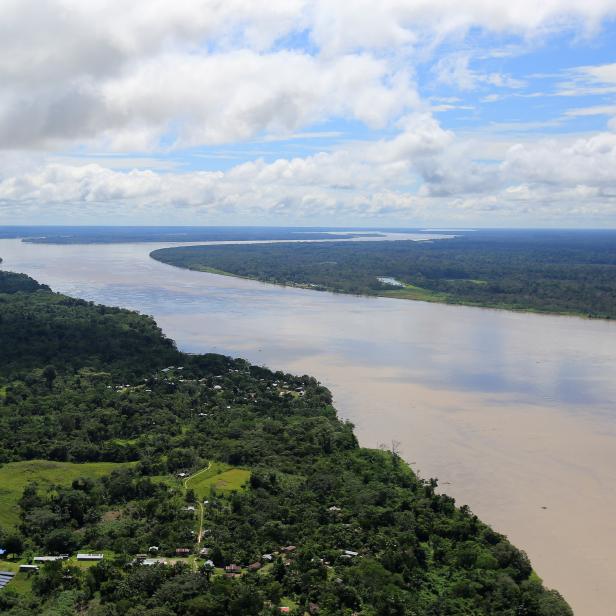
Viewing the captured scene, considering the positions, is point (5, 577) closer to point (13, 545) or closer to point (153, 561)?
point (13, 545)

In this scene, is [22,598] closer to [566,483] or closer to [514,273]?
[566,483]

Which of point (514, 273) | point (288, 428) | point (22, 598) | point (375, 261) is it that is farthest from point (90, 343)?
point (375, 261)

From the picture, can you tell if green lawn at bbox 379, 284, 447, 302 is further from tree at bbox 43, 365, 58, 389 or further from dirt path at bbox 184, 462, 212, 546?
dirt path at bbox 184, 462, 212, 546

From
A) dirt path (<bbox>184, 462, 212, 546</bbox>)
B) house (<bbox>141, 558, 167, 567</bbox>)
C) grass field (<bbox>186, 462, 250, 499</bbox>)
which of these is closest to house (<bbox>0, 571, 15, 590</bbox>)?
house (<bbox>141, 558, 167, 567</bbox>)

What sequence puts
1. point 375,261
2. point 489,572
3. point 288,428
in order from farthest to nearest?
point 375,261, point 288,428, point 489,572

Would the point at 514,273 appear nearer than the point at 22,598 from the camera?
No

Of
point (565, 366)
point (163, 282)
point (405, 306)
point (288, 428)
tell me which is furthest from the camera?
point (163, 282)
